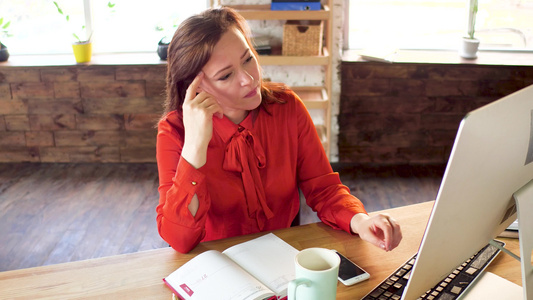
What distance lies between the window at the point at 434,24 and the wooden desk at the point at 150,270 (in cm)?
249

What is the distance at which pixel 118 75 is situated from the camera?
11.6 feet

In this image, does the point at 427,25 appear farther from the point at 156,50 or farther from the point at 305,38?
the point at 156,50

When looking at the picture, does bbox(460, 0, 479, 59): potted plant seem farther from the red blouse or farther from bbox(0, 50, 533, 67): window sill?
the red blouse

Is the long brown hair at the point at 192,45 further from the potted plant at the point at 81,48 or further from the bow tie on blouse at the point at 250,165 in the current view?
the potted plant at the point at 81,48

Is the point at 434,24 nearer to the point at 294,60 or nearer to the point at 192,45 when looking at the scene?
the point at 294,60

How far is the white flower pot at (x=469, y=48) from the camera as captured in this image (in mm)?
3404

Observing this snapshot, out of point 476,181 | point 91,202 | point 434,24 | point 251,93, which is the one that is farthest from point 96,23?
point 476,181

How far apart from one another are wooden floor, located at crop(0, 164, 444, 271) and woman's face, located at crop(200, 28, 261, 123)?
1.44m

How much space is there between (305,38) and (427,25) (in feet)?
3.35

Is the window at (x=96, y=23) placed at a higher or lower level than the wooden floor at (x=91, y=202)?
higher

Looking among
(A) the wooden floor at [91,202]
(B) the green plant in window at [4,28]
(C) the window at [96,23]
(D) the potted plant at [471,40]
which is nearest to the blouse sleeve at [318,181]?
(A) the wooden floor at [91,202]

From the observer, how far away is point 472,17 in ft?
11.5

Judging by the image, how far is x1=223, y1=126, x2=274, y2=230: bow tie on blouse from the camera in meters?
1.50

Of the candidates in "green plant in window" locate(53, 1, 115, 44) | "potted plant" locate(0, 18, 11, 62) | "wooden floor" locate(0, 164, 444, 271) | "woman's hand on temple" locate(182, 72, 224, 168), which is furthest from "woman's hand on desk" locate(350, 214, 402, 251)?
"potted plant" locate(0, 18, 11, 62)
